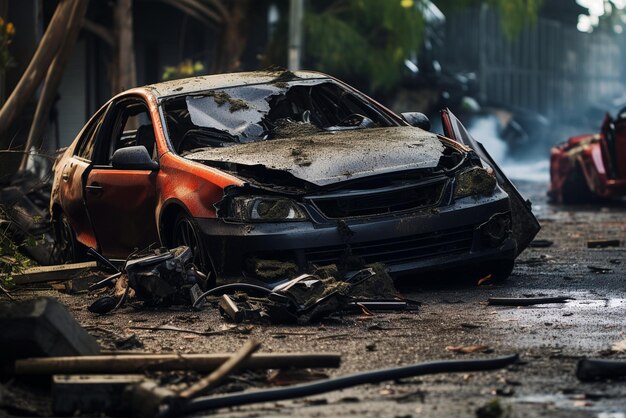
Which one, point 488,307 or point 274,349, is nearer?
point 274,349

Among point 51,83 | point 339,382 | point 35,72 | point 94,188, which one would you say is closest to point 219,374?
point 339,382

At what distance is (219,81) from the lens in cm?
1116

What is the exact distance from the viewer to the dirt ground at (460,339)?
5969 millimetres

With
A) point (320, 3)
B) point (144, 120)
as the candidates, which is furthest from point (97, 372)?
point (320, 3)

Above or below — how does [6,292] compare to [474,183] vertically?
below

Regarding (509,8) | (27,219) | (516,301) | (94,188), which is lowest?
(27,219)

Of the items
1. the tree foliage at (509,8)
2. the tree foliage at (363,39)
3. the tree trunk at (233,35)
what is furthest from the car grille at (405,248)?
the tree foliage at (509,8)

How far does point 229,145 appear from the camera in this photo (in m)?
10.3

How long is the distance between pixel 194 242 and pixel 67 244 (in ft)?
8.86

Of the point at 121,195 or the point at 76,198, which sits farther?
the point at 76,198

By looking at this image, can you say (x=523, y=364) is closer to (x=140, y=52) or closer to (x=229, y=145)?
(x=229, y=145)

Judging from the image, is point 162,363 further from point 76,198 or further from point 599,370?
point 76,198

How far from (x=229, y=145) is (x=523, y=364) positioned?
3.95 meters

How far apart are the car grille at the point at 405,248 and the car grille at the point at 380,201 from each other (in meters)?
0.20
